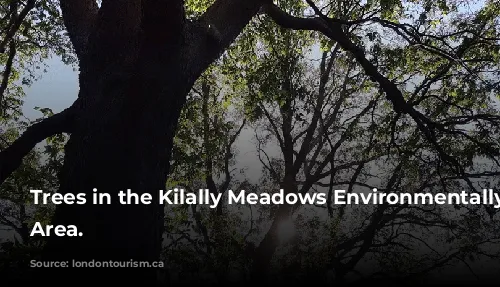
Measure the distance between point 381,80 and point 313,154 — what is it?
10004mm

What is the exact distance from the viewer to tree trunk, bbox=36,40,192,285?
2514 millimetres

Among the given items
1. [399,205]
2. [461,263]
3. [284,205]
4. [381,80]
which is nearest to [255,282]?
[284,205]

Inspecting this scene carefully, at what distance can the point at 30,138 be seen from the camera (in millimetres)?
3434

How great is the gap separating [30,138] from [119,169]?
1.32m

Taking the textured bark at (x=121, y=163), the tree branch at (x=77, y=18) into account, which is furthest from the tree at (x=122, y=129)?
the tree branch at (x=77, y=18)

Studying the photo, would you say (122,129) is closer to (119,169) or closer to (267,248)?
(119,169)

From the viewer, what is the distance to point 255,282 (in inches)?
435

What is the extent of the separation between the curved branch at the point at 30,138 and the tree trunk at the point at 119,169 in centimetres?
42

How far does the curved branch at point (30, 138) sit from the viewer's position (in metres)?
3.33

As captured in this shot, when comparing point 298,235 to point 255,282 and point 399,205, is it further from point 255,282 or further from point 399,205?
point 399,205

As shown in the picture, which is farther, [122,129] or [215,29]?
[215,29]

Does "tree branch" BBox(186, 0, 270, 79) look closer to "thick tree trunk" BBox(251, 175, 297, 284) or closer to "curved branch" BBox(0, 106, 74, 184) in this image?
"curved branch" BBox(0, 106, 74, 184)

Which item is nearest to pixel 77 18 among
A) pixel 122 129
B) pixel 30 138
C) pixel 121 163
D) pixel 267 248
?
pixel 30 138

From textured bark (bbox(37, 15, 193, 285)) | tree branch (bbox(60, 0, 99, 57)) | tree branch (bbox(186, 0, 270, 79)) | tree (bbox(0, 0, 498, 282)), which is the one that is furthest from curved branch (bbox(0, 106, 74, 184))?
tree branch (bbox(186, 0, 270, 79))
